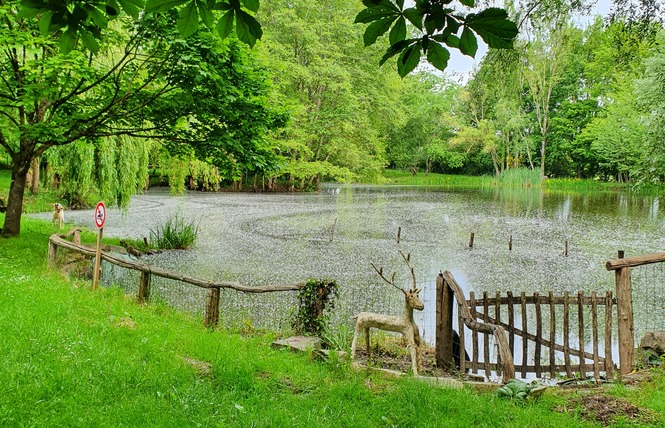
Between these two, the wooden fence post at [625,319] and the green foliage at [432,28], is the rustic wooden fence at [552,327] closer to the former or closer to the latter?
the wooden fence post at [625,319]

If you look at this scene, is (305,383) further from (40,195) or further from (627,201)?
(627,201)

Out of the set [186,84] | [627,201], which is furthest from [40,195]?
[627,201]

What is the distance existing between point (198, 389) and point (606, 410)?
2862 millimetres

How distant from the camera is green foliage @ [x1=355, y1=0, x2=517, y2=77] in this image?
4.34ft

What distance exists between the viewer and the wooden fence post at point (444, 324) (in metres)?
5.23

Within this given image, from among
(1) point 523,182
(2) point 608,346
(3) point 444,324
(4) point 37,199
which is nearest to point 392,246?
(3) point 444,324

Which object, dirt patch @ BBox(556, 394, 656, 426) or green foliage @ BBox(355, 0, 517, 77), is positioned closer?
green foliage @ BBox(355, 0, 517, 77)

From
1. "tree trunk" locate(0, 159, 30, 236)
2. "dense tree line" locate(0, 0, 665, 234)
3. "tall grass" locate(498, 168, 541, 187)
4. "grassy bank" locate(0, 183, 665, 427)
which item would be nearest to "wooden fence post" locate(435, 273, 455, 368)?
"grassy bank" locate(0, 183, 665, 427)

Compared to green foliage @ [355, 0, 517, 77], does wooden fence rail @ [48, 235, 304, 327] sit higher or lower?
lower

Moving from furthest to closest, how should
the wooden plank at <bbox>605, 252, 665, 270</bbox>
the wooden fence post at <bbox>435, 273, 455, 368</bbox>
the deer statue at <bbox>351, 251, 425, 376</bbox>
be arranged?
the wooden fence post at <bbox>435, 273, 455, 368</bbox>, the wooden plank at <bbox>605, 252, 665, 270</bbox>, the deer statue at <bbox>351, 251, 425, 376</bbox>

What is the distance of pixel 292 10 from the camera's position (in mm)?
30703

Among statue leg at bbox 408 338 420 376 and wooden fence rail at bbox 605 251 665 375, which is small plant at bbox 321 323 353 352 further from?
wooden fence rail at bbox 605 251 665 375

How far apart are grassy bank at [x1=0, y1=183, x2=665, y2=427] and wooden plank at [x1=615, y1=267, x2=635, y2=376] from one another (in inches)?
31.2

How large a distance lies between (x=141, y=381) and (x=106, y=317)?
2.01 meters
